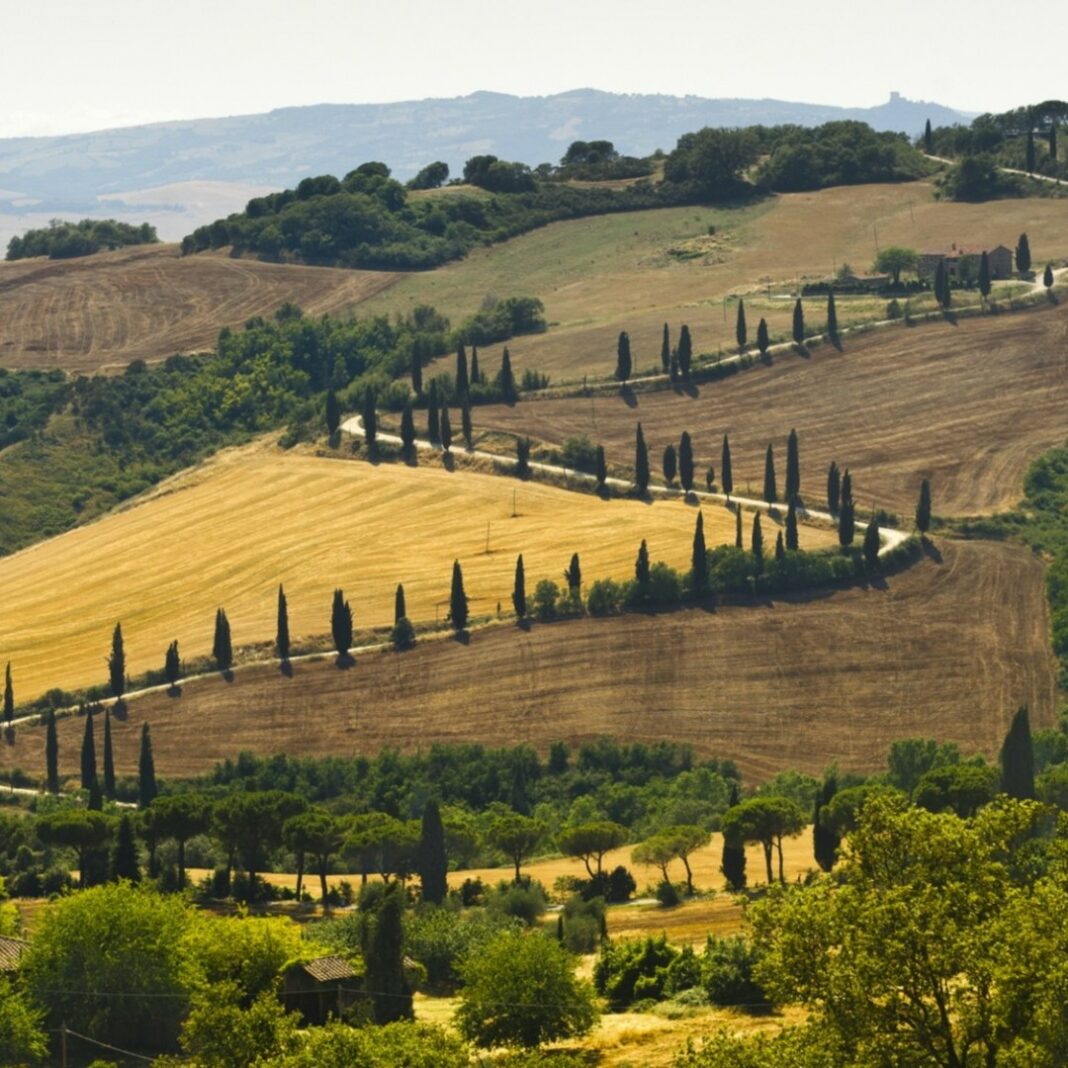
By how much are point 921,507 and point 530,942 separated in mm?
101582


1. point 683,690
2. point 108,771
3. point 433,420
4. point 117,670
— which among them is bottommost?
point 683,690

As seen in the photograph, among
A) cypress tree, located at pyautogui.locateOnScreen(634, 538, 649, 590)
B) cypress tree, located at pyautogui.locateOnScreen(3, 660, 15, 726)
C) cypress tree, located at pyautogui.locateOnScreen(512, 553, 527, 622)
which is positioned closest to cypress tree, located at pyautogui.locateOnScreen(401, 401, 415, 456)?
cypress tree, located at pyautogui.locateOnScreen(512, 553, 527, 622)

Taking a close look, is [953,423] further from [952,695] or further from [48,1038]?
[48,1038]

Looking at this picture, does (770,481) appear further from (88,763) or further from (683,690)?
(88,763)

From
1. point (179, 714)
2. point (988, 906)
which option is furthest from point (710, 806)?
point (988, 906)

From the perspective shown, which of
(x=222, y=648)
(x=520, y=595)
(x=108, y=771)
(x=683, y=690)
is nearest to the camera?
(x=108, y=771)

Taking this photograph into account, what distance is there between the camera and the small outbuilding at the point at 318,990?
7631 centimetres

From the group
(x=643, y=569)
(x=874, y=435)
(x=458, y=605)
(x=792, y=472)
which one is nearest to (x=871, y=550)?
(x=792, y=472)

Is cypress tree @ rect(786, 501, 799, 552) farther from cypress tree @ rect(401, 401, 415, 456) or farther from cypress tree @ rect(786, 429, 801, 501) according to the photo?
cypress tree @ rect(401, 401, 415, 456)

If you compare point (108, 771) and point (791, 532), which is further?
point (791, 532)

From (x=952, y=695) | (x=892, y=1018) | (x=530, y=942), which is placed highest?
(x=892, y=1018)

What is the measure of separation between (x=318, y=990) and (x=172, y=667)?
78.2m

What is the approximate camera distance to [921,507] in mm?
173500

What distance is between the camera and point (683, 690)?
14950cm
